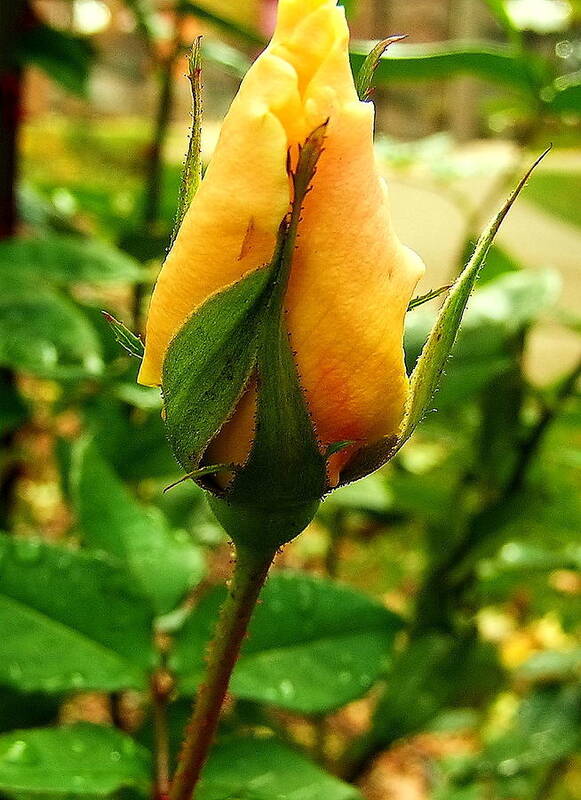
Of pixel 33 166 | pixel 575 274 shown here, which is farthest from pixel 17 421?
pixel 575 274

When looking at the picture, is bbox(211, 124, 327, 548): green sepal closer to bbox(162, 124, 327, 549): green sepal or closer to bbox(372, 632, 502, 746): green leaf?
bbox(162, 124, 327, 549): green sepal

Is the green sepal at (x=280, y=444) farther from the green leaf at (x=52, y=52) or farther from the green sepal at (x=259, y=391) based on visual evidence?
the green leaf at (x=52, y=52)

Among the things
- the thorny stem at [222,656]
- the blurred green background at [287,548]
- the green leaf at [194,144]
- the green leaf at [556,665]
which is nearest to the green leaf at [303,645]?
the blurred green background at [287,548]

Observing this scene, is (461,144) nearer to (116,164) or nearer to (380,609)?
(116,164)

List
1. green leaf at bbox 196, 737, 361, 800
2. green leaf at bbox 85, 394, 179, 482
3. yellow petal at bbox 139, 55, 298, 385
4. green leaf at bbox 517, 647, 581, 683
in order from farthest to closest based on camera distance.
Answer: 1. green leaf at bbox 517, 647, 581, 683
2. green leaf at bbox 85, 394, 179, 482
3. green leaf at bbox 196, 737, 361, 800
4. yellow petal at bbox 139, 55, 298, 385

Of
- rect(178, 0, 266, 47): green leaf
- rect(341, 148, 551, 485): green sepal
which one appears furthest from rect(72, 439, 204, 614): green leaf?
rect(178, 0, 266, 47): green leaf
